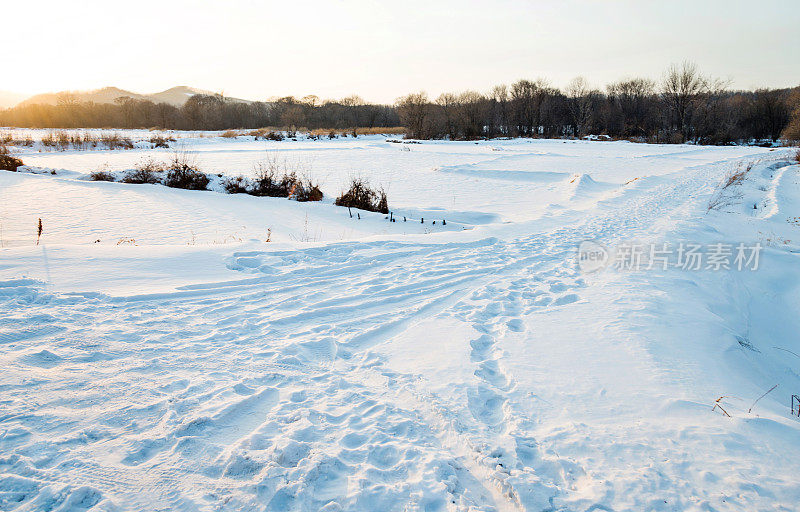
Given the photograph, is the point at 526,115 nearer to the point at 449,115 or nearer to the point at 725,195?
the point at 449,115

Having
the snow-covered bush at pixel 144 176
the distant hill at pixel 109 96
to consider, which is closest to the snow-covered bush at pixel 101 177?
the snow-covered bush at pixel 144 176

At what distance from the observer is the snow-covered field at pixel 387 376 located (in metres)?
2.17

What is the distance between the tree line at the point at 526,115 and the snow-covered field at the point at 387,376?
4575 centimetres

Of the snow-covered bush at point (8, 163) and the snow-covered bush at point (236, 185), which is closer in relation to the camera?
the snow-covered bush at point (236, 185)

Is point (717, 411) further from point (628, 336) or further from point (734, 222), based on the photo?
point (734, 222)

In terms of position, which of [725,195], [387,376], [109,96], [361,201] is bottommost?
[387,376]

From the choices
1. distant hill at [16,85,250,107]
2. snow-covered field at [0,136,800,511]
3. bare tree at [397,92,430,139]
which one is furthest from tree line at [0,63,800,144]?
snow-covered field at [0,136,800,511]

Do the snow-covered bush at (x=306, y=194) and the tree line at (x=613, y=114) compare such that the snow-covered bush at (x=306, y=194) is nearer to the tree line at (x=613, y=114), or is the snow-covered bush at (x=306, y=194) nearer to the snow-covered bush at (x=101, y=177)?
the snow-covered bush at (x=101, y=177)

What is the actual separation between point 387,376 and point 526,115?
65735mm

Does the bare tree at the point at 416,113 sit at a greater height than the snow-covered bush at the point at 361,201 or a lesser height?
greater

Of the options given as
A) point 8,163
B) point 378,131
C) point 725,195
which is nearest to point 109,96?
point 378,131

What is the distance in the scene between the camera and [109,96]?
378ft

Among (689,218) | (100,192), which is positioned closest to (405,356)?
(689,218)

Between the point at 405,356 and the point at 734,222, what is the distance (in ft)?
33.4
